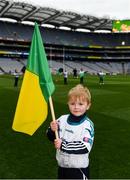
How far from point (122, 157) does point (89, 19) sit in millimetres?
86211

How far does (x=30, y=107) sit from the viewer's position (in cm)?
456

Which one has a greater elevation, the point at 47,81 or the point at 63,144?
the point at 47,81

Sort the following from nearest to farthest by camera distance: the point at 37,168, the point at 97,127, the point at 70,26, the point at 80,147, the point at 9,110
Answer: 1. the point at 80,147
2. the point at 37,168
3. the point at 97,127
4. the point at 9,110
5. the point at 70,26

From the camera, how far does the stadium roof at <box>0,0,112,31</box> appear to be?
74375 mm

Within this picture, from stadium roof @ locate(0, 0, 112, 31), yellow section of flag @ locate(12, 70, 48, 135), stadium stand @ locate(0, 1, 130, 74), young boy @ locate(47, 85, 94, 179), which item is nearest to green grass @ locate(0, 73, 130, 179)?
yellow section of flag @ locate(12, 70, 48, 135)

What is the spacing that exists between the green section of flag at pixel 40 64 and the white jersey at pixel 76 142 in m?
0.67

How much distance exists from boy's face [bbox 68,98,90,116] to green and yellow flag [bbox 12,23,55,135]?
59 cm

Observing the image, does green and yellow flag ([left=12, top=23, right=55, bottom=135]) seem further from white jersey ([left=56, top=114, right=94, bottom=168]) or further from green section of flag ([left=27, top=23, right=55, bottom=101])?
white jersey ([left=56, top=114, right=94, bottom=168])

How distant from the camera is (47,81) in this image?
4.61 m

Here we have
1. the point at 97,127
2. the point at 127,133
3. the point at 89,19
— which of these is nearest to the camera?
the point at 127,133

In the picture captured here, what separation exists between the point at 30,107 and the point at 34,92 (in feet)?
0.68

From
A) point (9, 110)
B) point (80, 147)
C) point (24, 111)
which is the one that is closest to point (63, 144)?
point (80, 147)

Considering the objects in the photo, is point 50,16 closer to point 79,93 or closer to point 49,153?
point 49,153

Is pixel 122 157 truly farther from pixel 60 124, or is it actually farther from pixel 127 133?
pixel 60 124
